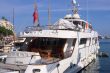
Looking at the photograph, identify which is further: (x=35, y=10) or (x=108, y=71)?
(x=108, y=71)

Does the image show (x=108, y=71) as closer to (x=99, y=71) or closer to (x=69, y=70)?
(x=99, y=71)

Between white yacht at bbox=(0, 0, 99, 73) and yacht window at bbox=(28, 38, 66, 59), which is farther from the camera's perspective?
yacht window at bbox=(28, 38, 66, 59)

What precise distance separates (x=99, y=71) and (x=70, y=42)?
10.3 m

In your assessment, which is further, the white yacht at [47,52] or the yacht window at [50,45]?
the yacht window at [50,45]

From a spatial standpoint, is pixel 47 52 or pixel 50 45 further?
pixel 50 45

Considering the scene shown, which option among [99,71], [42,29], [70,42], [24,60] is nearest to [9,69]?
[24,60]

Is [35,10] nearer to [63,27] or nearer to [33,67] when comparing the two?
[63,27]

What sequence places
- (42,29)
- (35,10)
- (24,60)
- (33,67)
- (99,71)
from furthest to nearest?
(99,71)
(35,10)
(42,29)
(24,60)
(33,67)

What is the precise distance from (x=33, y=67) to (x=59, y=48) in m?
6.16

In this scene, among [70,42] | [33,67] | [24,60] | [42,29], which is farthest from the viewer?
[70,42]

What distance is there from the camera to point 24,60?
23922 mm

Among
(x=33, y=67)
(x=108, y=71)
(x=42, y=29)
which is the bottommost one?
(x=108, y=71)

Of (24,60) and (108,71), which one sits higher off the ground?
(24,60)

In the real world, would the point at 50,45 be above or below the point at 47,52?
above
